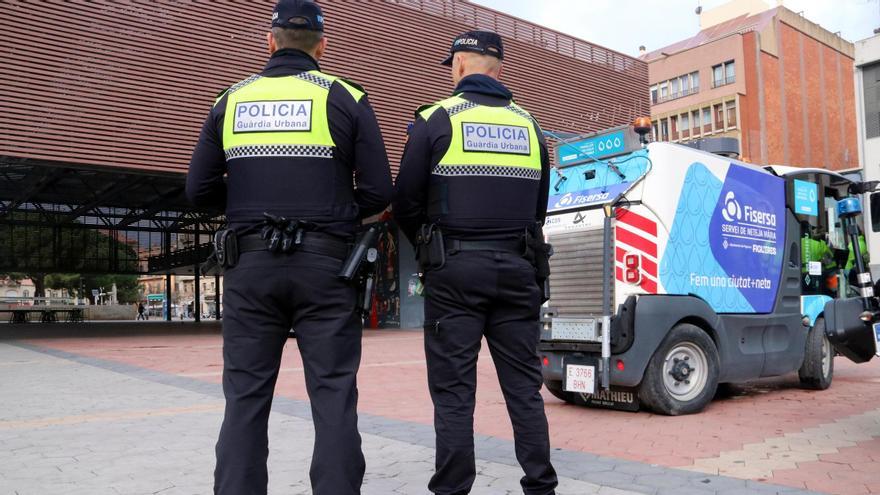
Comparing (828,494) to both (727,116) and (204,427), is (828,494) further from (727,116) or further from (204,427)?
(727,116)

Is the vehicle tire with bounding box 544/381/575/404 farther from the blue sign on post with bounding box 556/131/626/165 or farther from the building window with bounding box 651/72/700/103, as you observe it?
the building window with bounding box 651/72/700/103

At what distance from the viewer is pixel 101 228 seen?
126 feet

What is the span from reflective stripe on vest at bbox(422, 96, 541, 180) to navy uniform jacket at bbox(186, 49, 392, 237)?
1.65 feet

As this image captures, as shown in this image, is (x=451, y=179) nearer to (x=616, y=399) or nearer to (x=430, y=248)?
(x=430, y=248)

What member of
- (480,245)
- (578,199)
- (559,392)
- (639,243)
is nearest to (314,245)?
(480,245)

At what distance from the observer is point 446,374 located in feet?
10.6

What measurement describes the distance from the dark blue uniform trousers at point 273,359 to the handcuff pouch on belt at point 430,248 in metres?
0.62

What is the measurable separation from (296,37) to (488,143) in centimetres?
97

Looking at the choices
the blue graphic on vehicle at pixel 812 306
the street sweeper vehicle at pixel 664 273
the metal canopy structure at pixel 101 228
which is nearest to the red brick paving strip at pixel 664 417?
the street sweeper vehicle at pixel 664 273

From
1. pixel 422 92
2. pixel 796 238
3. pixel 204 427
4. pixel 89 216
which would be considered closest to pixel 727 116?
pixel 422 92

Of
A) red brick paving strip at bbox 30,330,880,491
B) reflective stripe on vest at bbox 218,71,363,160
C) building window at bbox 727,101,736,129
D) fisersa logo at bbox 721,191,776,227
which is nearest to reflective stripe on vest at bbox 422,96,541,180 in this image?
reflective stripe on vest at bbox 218,71,363,160

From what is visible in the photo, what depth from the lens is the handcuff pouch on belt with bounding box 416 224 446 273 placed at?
10.8 ft

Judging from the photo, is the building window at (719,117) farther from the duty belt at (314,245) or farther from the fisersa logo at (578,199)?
the duty belt at (314,245)

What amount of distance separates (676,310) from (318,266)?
4.32 metres
